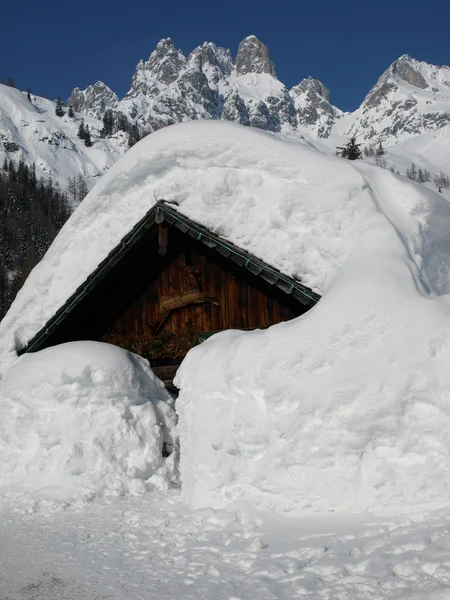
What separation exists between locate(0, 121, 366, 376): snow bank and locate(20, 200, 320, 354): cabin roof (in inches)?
7.2

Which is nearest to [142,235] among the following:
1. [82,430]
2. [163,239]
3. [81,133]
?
[163,239]

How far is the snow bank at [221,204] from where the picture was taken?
26.8 feet

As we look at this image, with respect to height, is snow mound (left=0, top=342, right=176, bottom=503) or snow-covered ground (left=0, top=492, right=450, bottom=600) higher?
snow mound (left=0, top=342, right=176, bottom=503)

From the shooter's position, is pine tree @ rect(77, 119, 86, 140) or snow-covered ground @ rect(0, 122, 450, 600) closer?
snow-covered ground @ rect(0, 122, 450, 600)

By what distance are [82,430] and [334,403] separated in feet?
10.9

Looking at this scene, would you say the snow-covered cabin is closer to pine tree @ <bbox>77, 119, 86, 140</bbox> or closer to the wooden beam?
the wooden beam

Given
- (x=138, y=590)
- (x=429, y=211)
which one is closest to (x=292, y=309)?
(x=429, y=211)

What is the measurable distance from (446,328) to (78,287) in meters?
6.10

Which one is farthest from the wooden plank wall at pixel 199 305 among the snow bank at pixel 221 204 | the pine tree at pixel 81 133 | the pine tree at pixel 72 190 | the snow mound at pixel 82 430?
the pine tree at pixel 81 133

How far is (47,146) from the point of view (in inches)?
7180

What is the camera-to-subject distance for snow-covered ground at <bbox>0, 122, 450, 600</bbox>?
416 centimetres

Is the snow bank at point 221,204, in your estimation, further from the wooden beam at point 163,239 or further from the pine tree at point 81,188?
the pine tree at point 81,188

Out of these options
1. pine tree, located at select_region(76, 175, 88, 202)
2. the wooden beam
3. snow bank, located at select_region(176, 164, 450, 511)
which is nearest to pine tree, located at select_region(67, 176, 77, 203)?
pine tree, located at select_region(76, 175, 88, 202)

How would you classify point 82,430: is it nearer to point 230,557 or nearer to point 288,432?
point 288,432
